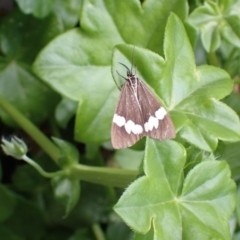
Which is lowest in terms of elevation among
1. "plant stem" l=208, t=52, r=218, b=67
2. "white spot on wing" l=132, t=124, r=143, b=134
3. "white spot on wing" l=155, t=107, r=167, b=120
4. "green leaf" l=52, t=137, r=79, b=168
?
"plant stem" l=208, t=52, r=218, b=67

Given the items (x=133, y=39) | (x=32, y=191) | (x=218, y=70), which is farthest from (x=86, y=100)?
(x=32, y=191)

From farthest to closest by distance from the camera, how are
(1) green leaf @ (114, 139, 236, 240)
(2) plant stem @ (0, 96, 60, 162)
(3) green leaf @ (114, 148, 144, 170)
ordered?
(3) green leaf @ (114, 148, 144, 170) → (2) plant stem @ (0, 96, 60, 162) → (1) green leaf @ (114, 139, 236, 240)

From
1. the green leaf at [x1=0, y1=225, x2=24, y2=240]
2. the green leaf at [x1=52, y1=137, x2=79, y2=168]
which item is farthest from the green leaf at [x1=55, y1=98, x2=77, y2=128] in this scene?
the green leaf at [x1=0, y1=225, x2=24, y2=240]

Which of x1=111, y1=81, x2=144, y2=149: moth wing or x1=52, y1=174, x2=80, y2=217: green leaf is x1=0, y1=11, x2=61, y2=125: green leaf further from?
x1=111, y1=81, x2=144, y2=149: moth wing

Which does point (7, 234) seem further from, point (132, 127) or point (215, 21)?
point (215, 21)

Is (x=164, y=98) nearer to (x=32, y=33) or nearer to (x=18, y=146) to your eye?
(x=18, y=146)

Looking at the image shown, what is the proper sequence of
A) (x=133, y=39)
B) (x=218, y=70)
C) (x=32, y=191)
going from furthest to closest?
(x=32, y=191) < (x=133, y=39) < (x=218, y=70)

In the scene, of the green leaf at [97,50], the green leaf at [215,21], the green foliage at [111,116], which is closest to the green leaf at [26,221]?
the green foliage at [111,116]

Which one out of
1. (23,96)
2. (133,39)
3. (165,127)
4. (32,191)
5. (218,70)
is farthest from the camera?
(32,191)
